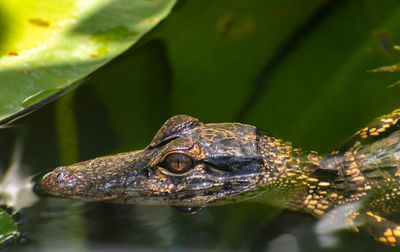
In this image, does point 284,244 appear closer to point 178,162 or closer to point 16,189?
point 178,162

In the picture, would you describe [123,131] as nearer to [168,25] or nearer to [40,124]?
[40,124]

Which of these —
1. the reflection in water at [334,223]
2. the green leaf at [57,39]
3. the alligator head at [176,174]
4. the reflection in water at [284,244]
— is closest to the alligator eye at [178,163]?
the alligator head at [176,174]

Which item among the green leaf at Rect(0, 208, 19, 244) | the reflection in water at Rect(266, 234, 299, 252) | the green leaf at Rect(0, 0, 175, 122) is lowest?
the reflection in water at Rect(266, 234, 299, 252)

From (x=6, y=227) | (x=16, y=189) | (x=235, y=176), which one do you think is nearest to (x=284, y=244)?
(x=235, y=176)

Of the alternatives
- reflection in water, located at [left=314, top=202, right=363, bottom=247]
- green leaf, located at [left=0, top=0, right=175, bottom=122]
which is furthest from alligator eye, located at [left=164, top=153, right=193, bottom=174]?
green leaf, located at [left=0, top=0, right=175, bottom=122]

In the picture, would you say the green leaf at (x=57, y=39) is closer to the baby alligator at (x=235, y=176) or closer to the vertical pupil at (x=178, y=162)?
the baby alligator at (x=235, y=176)

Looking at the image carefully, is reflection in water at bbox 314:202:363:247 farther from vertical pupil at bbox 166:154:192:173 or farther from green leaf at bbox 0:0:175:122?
green leaf at bbox 0:0:175:122
